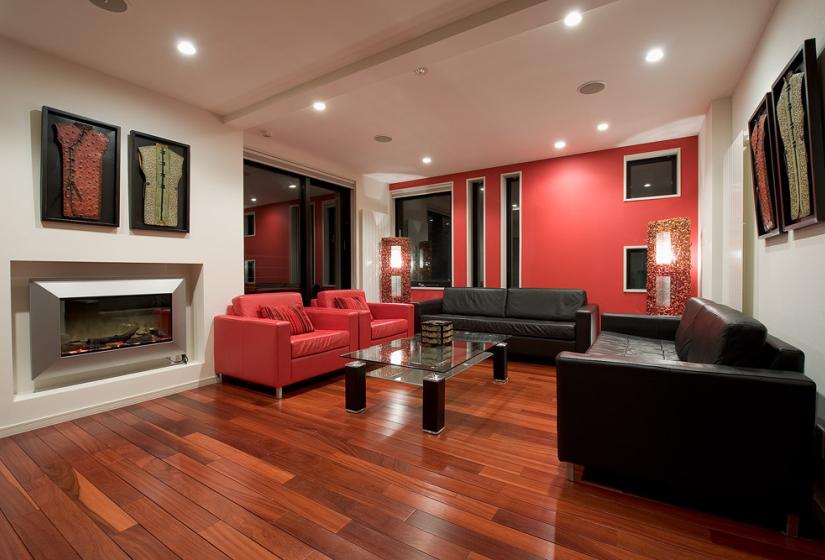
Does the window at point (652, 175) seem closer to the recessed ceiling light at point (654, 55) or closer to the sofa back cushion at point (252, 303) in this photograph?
the recessed ceiling light at point (654, 55)

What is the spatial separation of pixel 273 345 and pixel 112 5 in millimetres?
2560

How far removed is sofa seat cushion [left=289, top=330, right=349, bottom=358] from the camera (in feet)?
11.4

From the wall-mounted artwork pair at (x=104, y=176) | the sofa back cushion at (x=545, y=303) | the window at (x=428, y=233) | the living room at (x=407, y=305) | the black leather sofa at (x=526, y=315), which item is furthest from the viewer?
the window at (x=428, y=233)

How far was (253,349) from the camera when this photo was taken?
3.49 m

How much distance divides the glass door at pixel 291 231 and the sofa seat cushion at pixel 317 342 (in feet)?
5.19

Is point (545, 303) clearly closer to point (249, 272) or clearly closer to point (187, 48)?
point (249, 272)

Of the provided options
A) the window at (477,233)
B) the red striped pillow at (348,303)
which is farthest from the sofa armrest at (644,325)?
the red striped pillow at (348,303)

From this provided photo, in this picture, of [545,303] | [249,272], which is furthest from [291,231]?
[545,303]

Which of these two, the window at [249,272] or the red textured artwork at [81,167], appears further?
the window at [249,272]

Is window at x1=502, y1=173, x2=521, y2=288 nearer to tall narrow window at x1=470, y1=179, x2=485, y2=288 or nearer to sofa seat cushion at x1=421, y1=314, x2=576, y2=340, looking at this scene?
tall narrow window at x1=470, y1=179, x2=485, y2=288

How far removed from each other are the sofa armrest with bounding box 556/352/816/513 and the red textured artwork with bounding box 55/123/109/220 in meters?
3.65

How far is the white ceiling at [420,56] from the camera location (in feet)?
7.90

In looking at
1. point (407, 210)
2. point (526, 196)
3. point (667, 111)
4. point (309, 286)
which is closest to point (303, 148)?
point (309, 286)

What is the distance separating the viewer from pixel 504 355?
3789mm
